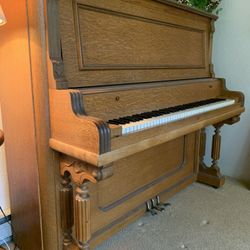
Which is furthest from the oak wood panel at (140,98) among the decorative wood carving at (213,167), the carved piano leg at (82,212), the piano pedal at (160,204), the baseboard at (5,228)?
Answer: the baseboard at (5,228)

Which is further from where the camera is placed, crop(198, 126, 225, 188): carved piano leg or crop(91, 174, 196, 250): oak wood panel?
crop(198, 126, 225, 188): carved piano leg

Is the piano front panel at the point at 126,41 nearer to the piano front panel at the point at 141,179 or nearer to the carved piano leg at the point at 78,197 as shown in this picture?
the carved piano leg at the point at 78,197

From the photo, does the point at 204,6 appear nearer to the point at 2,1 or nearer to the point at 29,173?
the point at 2,1

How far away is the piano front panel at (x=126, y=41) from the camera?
117 cm

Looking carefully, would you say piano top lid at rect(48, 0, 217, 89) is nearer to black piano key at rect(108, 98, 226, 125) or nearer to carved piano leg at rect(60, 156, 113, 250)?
black piano key at rect(108, 98, 226, 125)

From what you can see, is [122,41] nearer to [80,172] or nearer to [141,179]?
[80,172]

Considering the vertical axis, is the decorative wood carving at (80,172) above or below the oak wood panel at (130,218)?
above

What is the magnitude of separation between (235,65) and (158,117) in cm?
141

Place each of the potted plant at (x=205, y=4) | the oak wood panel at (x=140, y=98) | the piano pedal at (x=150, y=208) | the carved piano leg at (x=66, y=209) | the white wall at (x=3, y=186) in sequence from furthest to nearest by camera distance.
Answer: the potted plant at (x=205, y=4)
the piano pedal at (x=150, y=208)
the white wall at (x=3, y=186)
the carved piano leg at (x=66, y=209)
the oak wood panel at (x=140, y=98)

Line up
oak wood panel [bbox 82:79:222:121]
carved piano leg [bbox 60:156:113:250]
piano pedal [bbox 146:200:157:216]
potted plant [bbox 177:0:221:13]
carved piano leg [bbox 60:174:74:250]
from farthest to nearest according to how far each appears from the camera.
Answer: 1. potted plant [bbox 177:0:221:13]
2. piano pedal [bbox 146:200:157:216]
3. carved piano leg [bbox 60:174:74:250]
4. oak wood panel [bbox 82:79:222:121]
5. carved piano leg [bbox 60:156:113:250]

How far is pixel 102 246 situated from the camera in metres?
1.58

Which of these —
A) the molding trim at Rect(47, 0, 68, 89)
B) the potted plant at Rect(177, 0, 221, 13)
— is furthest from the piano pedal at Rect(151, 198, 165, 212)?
the potted plant at Rect(177, 0, 221, 13)

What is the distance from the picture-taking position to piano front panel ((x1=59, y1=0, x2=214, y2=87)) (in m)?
1.17

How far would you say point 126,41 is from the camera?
1406 millimetres
